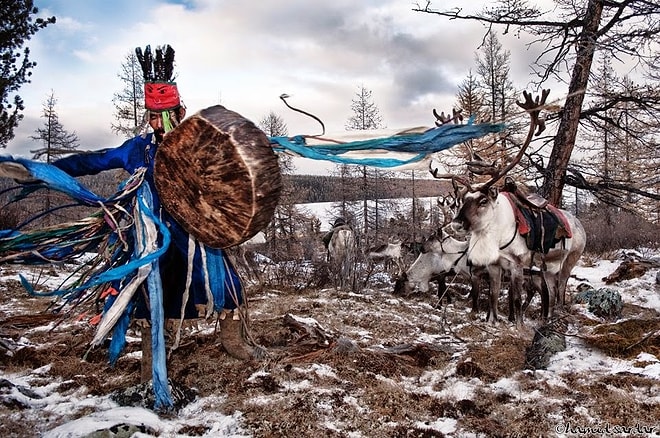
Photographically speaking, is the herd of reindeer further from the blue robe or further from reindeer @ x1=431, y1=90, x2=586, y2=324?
the blue robe

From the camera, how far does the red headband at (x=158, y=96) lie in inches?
116

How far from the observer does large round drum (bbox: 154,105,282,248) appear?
231 cm

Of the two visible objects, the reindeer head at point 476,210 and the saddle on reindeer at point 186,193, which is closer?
the saddle on reindeer at point 186,193

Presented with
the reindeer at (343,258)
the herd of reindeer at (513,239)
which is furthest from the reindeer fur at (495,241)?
the reindeer at (343,258)

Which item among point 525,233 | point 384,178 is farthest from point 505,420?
point 384,178

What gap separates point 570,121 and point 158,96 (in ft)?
23.8

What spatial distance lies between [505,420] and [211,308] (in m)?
1.96

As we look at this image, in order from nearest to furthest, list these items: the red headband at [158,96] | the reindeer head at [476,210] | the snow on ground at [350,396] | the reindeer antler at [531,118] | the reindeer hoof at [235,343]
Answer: the snow on ground at [350,396], the red headband at [158,96], the reindeer antler at [531,118], the reindeer hoof at [235,343], the reindeer head at [476,210]

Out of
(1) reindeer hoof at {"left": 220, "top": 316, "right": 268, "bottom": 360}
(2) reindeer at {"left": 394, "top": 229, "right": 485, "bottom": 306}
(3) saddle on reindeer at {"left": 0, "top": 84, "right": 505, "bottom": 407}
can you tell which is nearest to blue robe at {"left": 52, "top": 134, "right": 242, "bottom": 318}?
(3) saddle on reindeer at {"left": 0, "top": 84, "right": 505, "bottom": 407}

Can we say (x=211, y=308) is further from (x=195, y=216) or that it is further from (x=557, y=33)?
(x=557, y=33)

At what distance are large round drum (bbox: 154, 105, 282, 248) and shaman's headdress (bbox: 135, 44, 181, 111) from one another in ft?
1.98

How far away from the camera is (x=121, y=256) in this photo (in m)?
2.92

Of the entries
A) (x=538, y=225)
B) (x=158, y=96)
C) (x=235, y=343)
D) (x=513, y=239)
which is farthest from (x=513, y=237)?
(x=158, y=96)

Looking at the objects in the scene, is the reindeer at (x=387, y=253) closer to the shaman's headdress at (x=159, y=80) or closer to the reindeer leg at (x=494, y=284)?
the reindeer leg at (x=494, y=284)
